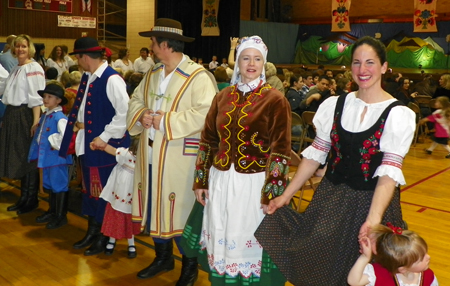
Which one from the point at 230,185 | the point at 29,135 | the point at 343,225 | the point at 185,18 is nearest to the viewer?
the point at 343,225

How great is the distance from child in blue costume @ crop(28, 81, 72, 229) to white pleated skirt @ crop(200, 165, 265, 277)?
2.10 metres

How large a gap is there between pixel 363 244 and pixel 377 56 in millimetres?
733

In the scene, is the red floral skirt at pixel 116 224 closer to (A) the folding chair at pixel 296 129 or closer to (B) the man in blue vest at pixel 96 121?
(B) the man in blue vest at pixel 96 121

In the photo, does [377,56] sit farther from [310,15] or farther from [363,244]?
[310,15]

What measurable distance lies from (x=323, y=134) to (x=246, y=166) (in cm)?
42

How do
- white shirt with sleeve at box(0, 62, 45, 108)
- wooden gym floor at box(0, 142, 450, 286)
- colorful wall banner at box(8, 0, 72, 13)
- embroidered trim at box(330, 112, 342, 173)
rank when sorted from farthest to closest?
colorful wall banner at box(8, 0, 72, 13) < white shirt with sleeve at box(0, 62, 45, 108) < wooden gym floor at box(0, 142, 450, 286) < embroidered trim at box(330, 112, 342, 173)

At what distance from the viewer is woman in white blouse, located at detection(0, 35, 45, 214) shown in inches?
182

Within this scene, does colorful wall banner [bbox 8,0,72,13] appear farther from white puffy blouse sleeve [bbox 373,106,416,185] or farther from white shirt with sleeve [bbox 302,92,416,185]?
white puffy blouse sleeve [bbox 373,106,416,185]

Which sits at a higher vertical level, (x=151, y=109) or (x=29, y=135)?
(x=151, y=109)

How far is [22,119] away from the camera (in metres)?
4.75

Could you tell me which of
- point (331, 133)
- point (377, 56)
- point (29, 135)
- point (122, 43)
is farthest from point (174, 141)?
point (122, 43)

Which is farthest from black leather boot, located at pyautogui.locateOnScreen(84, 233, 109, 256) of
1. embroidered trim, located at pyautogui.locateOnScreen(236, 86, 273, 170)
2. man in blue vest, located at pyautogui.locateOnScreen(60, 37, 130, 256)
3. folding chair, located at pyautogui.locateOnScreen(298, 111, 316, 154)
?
folding chair, located at pyautogui.locateOnScreen(298, 111, 316, 154)

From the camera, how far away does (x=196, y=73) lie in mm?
3088

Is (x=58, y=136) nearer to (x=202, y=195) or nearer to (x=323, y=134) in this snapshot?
(x=202, y=195)
